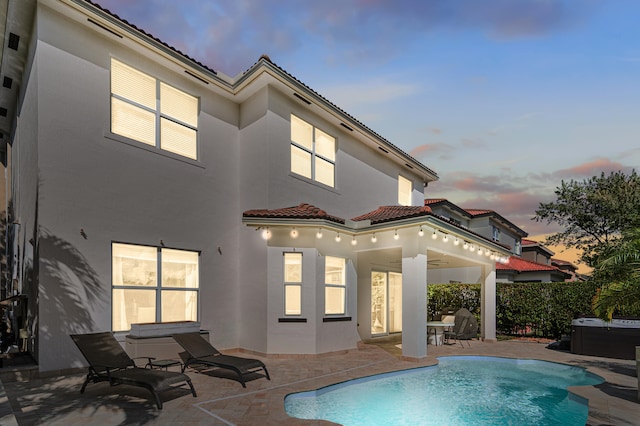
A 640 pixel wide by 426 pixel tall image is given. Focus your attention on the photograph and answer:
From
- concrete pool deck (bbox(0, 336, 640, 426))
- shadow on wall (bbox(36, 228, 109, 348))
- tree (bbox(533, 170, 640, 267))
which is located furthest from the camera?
tree (bbox(533, 170, 640, 267))

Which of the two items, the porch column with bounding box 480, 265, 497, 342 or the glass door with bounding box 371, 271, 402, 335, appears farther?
the glass door with bounding box 371, 271, 402, 335

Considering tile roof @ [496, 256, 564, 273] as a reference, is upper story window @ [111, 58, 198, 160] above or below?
above

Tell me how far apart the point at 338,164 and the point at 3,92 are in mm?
12216

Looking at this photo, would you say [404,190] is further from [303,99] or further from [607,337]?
[607,337]

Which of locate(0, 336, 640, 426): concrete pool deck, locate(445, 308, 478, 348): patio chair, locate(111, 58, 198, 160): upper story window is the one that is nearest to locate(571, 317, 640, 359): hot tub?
locate(0, 336, 640, 426): concrete pool deck

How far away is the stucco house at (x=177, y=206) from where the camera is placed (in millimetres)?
9070

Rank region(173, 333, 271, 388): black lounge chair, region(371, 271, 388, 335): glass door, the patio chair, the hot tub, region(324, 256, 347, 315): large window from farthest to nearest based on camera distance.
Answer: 1. region(371, 271, 388, 335): glass door
2. the patio chair
3. region(324, 256, 347, 315): large window
4. the hot tub
5. region(173, 333, 271, 388): black lounge chair

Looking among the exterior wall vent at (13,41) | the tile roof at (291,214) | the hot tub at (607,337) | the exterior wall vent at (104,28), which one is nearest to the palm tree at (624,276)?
the hot tub at (607,337)

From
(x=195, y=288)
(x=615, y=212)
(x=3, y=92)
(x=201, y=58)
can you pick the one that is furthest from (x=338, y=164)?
(x=615, y=212)

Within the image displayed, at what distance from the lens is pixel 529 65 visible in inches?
593

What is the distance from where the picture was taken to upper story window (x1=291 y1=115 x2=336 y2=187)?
13898 millimetres

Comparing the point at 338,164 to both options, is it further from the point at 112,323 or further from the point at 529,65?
the point at 112,323

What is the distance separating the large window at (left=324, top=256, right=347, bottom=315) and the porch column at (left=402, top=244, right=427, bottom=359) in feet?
7.54

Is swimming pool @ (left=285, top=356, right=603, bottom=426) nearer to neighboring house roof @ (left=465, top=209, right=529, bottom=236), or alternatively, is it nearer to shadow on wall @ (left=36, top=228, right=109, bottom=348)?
shadow on wall @ (left=36, top=228, right=109, bottom=348)
